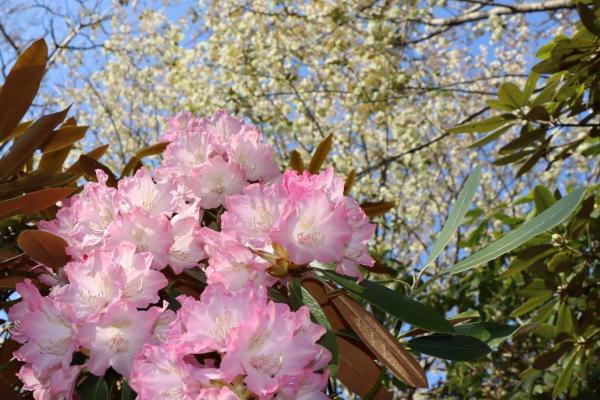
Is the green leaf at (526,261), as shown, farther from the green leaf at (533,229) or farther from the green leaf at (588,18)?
the green leaf at (533,229)

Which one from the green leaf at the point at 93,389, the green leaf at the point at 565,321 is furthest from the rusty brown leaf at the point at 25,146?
the green leaf at the point at 565,321

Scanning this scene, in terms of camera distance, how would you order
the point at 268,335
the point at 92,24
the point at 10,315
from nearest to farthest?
1. the point at 268,335
2. the point at 10,315
3. the point at 92,24

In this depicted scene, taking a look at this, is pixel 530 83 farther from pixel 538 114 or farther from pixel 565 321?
pixel 565 321

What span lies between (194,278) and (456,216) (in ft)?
1.02

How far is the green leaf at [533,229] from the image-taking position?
1.98ft

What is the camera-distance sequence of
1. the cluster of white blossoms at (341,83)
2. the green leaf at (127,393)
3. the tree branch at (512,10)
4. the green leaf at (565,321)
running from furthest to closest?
the cluster of white blossoms at (341,83) < the tree branch at (512,10) < the green leaf at (565,321) < the green leaf at (127,393)

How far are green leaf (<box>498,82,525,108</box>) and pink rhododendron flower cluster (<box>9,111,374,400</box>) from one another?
116cm

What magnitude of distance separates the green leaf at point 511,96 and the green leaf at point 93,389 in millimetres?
1384

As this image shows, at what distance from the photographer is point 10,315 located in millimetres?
599

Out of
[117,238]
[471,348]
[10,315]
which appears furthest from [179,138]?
[471,348]

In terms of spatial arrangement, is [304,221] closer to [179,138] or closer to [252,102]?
[179,138]

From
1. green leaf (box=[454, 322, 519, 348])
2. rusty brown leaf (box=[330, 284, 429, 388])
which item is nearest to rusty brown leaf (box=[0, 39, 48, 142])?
rusty brown leaf (box=[330, 284, 429, 388])

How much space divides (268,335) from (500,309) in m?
2.80

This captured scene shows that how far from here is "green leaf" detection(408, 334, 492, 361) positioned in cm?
62
